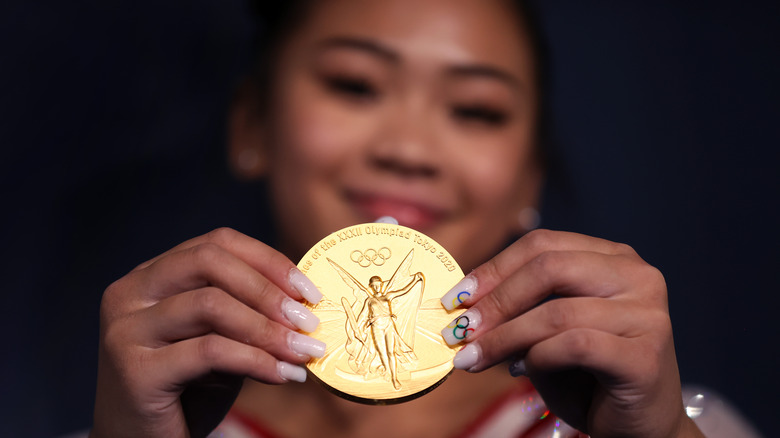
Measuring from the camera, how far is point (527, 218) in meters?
2.28

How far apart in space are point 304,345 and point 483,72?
1169mm

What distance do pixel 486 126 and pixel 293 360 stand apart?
1156 millimetres

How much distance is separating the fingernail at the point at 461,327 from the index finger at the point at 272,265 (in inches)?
10.1

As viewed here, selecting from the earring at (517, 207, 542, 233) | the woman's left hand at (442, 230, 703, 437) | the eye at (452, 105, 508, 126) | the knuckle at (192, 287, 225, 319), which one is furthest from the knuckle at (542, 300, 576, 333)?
the earring at (517, 207, 542, 233)

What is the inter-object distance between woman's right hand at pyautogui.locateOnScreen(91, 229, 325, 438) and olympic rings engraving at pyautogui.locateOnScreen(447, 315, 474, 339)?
26cm

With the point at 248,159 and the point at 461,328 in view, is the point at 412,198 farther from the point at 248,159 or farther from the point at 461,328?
A: the point at 461,328

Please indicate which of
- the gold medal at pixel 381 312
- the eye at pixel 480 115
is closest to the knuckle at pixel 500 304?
the gold medal at pixel 381 312

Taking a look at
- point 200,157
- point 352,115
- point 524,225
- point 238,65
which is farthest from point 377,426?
point 238,65

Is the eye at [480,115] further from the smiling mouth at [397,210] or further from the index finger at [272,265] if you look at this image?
the index finger at [272,265]

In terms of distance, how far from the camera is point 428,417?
2068 millimetres

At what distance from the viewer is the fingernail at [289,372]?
1.06 meters

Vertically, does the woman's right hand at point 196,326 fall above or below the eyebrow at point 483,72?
below

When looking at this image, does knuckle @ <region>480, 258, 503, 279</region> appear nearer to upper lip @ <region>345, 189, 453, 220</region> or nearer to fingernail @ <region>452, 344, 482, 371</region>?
fingernail @ <region>452, 344, 482, 371</region>

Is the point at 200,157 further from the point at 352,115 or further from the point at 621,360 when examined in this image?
the point at 621,360
